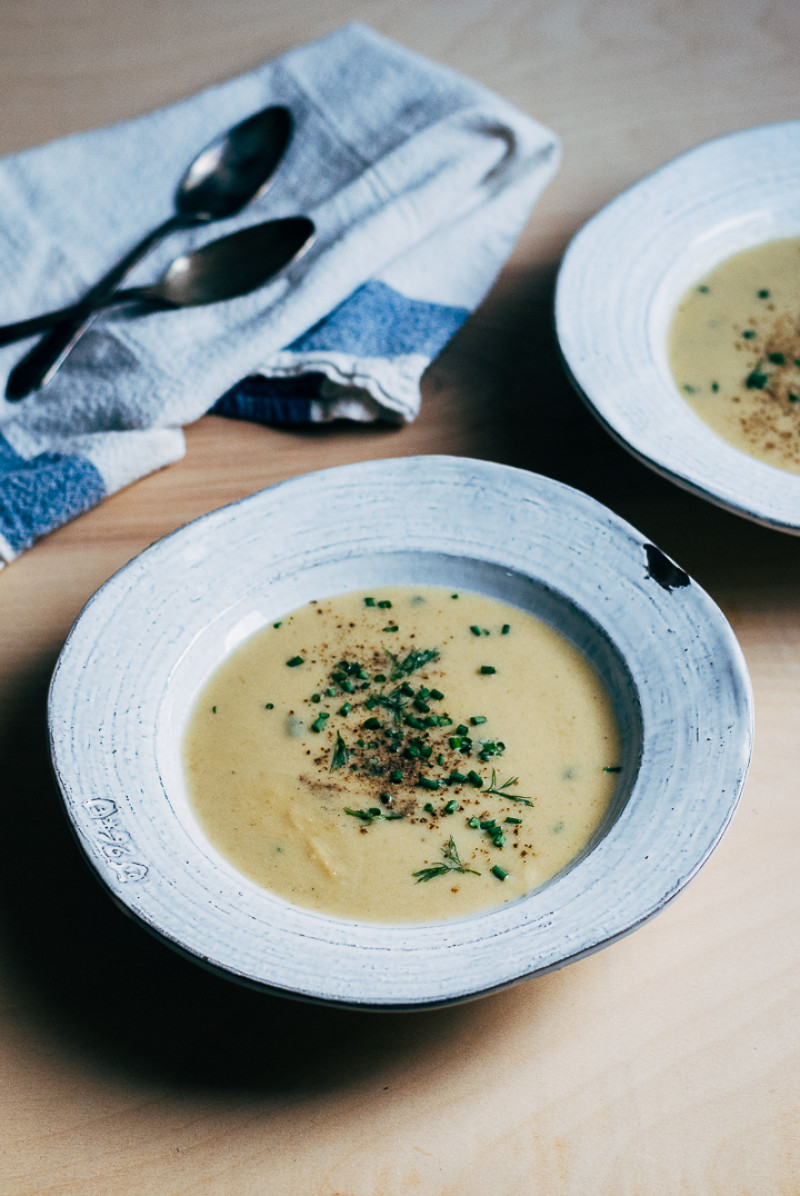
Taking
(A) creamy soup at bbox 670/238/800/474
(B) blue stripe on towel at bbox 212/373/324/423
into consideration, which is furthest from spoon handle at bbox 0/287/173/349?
(A) creamy soup at bbox 670/238/800/474

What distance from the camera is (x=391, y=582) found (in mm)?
1139

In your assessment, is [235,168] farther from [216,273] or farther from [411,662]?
[411,662]

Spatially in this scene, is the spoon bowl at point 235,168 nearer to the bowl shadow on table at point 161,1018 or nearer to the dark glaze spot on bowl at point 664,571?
the dark glaze spot on bowl at point 664,571

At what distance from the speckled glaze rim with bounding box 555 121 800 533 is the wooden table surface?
4.0 inches

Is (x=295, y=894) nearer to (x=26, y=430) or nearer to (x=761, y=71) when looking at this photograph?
(x=26, y=430)

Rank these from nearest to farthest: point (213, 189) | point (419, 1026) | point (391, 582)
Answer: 1. point (419, 1026)
2. point (391, 582)
3. point (213, 189)

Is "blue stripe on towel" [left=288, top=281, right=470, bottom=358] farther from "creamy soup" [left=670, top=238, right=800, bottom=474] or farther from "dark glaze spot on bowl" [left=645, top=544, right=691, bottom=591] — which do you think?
"dark glaze spot on bowl" [left=645, top=544, right=691, bottom=591]

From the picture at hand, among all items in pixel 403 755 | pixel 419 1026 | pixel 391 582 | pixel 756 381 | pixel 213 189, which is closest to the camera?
pixel 419 1026

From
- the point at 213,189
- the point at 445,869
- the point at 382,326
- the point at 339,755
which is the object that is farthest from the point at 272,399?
the point at 445,869

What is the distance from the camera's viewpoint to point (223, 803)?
96 cm

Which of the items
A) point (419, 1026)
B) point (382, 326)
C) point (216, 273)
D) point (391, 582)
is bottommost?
point (419, 1026)

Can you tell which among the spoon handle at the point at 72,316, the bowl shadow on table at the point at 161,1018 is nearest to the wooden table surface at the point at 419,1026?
the bowl shadow on table at the point at 161,1018

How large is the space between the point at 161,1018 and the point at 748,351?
3.29 ft

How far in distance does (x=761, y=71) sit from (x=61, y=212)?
3.63 feet
